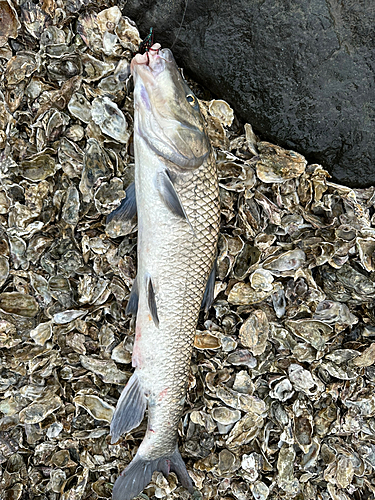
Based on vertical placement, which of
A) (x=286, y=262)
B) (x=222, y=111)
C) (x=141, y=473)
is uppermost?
(x=222, y=111)

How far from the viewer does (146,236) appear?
191 centimetres

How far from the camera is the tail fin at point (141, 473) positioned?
6.81 feet

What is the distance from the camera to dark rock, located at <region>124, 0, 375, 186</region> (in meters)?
1.98

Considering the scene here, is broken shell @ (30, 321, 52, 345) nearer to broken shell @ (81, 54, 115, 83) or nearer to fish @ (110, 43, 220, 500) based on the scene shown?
fish @ (110, 43, 220, 500)

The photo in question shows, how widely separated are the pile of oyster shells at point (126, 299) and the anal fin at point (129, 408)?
0.16m

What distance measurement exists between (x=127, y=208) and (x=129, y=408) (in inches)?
42.5

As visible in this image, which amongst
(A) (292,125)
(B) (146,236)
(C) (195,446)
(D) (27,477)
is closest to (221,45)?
(A) (292,125)

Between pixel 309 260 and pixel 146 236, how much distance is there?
0.96m

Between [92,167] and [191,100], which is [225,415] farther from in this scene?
[191,100]

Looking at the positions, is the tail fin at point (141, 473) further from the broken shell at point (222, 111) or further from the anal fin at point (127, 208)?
the broken shell at point (222, 111)

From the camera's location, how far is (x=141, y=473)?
82.7 inches

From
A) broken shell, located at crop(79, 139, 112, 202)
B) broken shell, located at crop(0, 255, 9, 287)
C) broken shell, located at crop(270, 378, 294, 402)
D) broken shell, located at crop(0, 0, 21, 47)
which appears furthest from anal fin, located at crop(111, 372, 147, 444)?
broken shell, located at crop(0, 0, 21, 47)

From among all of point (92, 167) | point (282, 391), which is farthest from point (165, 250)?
point (282, 391)

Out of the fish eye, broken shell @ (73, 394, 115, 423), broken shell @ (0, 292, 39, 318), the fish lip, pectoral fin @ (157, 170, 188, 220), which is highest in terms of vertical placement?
the fish lip
